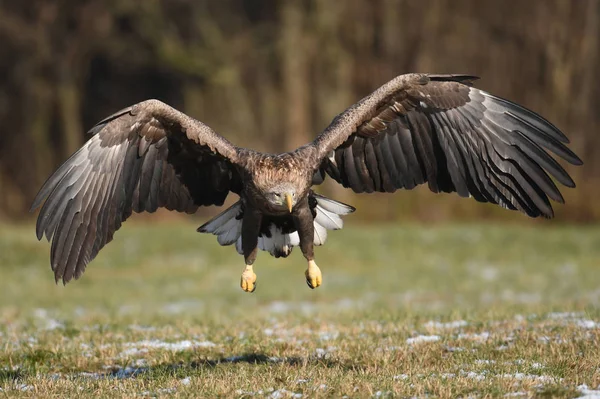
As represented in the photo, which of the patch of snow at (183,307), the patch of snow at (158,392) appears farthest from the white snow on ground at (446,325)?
the patch of snow at (183,307)

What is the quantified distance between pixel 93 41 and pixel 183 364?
68.9 feet

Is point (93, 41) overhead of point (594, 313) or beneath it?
overhead

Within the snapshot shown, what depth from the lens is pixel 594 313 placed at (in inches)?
343

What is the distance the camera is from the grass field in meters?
5.95

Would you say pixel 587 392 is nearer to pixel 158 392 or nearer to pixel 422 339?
pixel 422 339

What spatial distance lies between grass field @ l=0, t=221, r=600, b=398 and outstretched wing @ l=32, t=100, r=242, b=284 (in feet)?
3.27

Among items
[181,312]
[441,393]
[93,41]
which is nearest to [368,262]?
[181,312]

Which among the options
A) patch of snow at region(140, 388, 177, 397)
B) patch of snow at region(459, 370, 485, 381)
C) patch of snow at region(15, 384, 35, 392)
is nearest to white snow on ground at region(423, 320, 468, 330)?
patch of snow at region(459, 370, 485, 381)

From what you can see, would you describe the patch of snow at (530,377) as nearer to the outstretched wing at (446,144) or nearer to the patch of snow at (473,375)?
the patch of snow at (473,375)

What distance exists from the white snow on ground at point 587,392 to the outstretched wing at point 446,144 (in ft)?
A: 5.75

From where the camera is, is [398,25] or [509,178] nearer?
[509,178]

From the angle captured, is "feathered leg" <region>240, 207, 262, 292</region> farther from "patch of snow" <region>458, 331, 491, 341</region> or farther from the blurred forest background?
the blurred forest background

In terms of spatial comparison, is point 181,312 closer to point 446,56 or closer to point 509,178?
point 509,178

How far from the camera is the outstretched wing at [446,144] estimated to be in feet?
23.8
